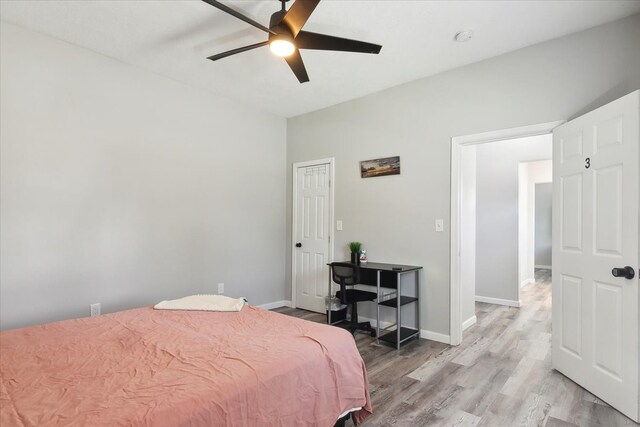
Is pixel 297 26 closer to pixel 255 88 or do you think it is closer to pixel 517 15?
pixel 517 15

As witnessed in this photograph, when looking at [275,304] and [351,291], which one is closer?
[351,291]

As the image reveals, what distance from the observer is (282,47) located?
2.22 m

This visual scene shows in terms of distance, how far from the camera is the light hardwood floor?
212 centimetres

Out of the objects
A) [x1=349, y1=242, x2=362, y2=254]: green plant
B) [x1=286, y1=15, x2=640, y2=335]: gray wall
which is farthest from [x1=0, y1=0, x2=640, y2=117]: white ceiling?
[x1=349, y1=242, x2=362, y2=254]: green plant

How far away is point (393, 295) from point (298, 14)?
3054 millimetres

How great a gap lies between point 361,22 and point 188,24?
141 centimetres

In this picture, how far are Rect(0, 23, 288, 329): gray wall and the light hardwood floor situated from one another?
2.21m

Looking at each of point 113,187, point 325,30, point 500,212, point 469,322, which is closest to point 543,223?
point 500,212

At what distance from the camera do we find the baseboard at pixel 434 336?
3.46m

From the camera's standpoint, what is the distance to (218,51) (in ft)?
10.4

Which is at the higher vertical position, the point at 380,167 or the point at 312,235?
the point at 380,167

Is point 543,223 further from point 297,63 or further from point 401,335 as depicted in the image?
point 297,63

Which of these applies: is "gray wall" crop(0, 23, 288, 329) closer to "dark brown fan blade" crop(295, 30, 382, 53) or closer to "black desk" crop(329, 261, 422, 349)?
"black desk" crop(329, 261, 422, 349)

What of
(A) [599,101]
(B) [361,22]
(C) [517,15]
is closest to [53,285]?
(B) [361,22]
